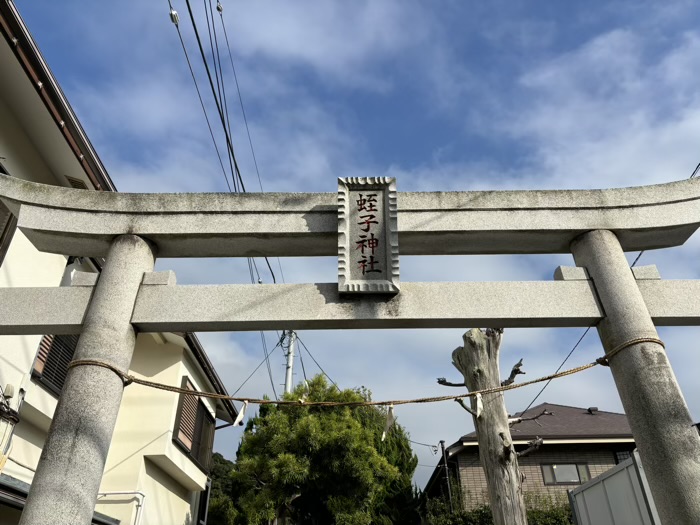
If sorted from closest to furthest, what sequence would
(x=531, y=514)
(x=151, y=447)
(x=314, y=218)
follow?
(x=314, y=218)
(x=151, y=447)
(x=531, y=514)

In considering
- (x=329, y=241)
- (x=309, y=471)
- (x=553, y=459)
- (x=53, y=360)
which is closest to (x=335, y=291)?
(x=329, y=241)

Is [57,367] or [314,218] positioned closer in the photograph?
[314,218]

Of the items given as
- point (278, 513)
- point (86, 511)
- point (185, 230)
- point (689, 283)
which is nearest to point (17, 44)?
point (185, 230)

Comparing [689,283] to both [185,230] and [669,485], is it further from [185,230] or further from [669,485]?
[185,230]

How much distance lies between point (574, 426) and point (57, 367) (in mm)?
19254

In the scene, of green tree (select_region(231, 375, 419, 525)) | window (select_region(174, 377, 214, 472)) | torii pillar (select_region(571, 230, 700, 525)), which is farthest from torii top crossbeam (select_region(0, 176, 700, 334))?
green tree (select_region(231, 375, 419, 525))

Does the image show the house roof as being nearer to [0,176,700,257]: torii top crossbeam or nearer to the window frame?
[0,176,700,257]: torii top crossbeam

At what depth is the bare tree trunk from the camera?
931cm

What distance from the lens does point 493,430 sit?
993 cm

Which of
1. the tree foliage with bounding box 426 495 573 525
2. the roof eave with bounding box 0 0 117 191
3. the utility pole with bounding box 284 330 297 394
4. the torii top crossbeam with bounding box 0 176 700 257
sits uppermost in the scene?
the utility pole with bounding box 284 330 297 394

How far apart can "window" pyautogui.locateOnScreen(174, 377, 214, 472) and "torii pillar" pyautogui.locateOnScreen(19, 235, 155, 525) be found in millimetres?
8981

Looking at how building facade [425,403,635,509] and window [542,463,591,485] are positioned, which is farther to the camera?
window [542,463,591,485]

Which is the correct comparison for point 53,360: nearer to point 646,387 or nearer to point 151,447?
point 151,447

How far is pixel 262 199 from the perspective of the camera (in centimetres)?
615
